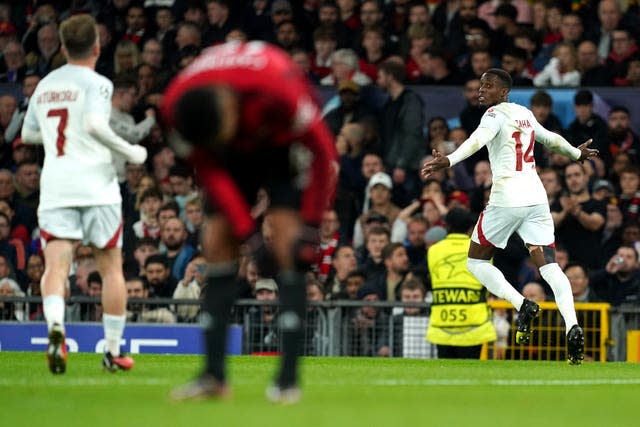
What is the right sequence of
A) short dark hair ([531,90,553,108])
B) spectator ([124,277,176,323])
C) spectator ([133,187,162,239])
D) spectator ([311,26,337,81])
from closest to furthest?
spectator ([124,277,176,323]) < short dark hair ([531,90,553,108]) < spectator ([133,187,162,239]) < spectator ([311,26,337,81])

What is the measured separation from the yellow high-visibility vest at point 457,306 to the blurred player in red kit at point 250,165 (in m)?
7.63

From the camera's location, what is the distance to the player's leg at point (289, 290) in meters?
6.97

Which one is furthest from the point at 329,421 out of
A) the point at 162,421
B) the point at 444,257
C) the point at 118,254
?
the point at 444,257

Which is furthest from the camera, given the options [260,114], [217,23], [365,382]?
[217,23]

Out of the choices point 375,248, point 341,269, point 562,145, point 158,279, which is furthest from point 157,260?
point 562,145

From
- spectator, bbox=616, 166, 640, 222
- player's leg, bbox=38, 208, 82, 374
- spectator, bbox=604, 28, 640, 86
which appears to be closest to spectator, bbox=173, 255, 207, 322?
spectator, bbox=616, 166, 640, 222

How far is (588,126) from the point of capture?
59.2 ft

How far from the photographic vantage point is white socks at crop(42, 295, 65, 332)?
31.1 ft

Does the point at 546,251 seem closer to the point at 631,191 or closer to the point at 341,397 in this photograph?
the point at 631,191

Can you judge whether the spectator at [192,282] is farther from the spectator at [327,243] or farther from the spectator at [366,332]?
the spectator at [366,332]

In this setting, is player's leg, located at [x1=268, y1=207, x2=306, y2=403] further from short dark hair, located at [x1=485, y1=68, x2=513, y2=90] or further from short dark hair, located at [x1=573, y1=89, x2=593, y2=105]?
short dark hair, located at [x1=573, y1=89, x2=593, y2=105]

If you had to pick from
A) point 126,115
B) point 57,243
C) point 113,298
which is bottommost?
point 113,298

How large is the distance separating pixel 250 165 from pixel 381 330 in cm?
921

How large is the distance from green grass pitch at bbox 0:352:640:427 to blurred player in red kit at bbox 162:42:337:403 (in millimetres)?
354
